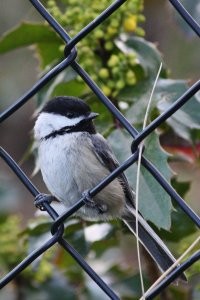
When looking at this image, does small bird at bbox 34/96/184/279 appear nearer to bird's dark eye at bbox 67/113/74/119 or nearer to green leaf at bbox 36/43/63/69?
bird's dark eye at bbox 67/113/74/119

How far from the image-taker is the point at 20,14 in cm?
459

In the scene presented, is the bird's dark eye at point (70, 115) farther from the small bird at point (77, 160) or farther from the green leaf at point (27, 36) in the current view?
the green leaf at point (27, 36)

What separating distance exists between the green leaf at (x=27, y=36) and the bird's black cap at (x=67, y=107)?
19cm

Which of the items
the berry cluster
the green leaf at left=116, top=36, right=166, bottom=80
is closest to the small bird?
the berry cluster

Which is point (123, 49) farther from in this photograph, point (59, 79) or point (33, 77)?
point (33, 77)

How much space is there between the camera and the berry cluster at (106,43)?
7.09 feet

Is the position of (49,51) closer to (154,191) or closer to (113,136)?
(113,136)

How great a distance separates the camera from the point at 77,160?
2.35 metres

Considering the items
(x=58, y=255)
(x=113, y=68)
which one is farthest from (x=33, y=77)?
(x=113, y=68)

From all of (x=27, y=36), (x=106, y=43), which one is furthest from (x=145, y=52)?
(x=27, y=36)

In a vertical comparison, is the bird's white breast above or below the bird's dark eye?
below

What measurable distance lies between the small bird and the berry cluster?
107mm

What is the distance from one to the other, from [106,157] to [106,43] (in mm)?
342

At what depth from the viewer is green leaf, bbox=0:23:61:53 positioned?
2.37 meters
